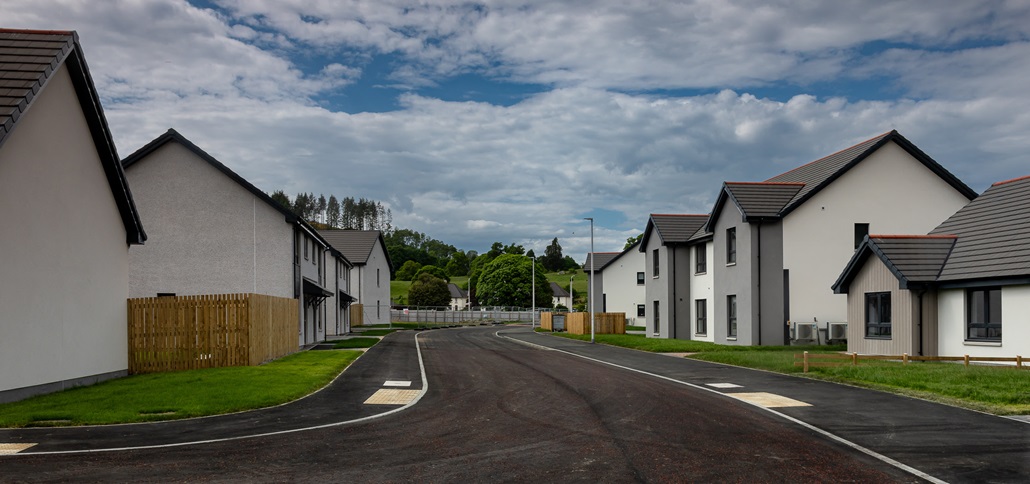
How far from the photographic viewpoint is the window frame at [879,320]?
27547 millimetres

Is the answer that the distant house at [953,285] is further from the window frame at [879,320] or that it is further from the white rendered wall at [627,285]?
the white rendered wall at [627,285]

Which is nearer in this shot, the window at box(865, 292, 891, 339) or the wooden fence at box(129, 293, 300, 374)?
the wooden fence at box(129, 293, 300, 374)

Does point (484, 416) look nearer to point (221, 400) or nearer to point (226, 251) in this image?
point (221, 400)

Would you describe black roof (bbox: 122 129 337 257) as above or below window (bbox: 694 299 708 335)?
above

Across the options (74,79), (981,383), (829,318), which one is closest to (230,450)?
(74,79)

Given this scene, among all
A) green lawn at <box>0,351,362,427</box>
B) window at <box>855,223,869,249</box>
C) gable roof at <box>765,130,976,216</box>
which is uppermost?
gable roof at <box>765,130,976,216</box>

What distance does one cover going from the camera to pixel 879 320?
28219 millimetres

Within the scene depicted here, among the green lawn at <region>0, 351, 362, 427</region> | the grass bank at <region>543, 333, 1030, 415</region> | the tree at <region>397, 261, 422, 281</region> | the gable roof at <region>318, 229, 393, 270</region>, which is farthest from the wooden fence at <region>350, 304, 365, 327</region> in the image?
the tree at <region>397, 261, 422, 281</region>

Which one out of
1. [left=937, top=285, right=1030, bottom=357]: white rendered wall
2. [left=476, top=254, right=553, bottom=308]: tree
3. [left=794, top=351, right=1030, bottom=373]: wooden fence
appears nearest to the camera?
[left=794, top=351, right=1030, bottom=373]: wooden fence

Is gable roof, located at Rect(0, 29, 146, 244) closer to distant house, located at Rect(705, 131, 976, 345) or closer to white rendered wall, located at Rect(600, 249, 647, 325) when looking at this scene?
distant house, located at Rect(705, 131, 976, 345)

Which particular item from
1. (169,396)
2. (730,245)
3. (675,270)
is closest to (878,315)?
(730,245)

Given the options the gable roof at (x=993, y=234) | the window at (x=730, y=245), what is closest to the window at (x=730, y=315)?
the window at (x=730, y=245)

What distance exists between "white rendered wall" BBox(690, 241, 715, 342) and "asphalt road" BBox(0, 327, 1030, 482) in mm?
24006

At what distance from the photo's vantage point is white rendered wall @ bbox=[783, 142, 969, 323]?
3497 cm
